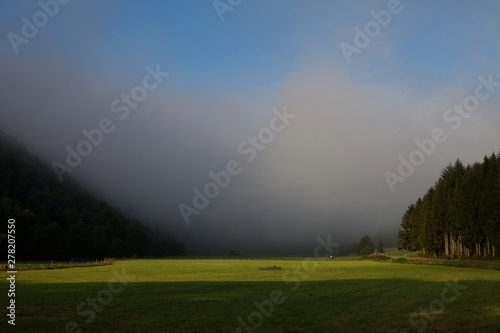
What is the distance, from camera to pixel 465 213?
3324 inches

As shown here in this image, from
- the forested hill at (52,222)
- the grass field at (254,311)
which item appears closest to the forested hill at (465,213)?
the grass field at (254,311)

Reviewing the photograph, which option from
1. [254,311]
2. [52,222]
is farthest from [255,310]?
[52,222]

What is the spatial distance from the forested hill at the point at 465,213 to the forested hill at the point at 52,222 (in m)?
109

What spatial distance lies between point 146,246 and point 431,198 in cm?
14002

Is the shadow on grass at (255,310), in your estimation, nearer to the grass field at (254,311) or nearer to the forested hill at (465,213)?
the grass field at (254,311)

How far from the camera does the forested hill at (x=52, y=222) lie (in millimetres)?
111875

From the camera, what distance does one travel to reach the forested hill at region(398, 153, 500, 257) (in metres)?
76.3

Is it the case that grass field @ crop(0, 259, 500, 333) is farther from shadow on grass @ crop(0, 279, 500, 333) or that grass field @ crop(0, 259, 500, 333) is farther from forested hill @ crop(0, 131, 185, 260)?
forested hill @ crop(0, 131, 185, 260)

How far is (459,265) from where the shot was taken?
6744 centimetres

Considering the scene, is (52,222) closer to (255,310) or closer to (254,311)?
(255,310)

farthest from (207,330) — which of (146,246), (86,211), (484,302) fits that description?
(146,246)

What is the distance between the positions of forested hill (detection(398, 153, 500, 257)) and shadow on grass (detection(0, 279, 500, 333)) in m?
55.4

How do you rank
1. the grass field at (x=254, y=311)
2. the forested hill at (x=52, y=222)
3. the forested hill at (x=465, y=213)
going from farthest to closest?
the forested hill at (x=52, y=222) < the forested hill at (x=465, y=213) < the grass field at (x=254, y=311)

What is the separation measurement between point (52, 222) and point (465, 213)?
409 feet
